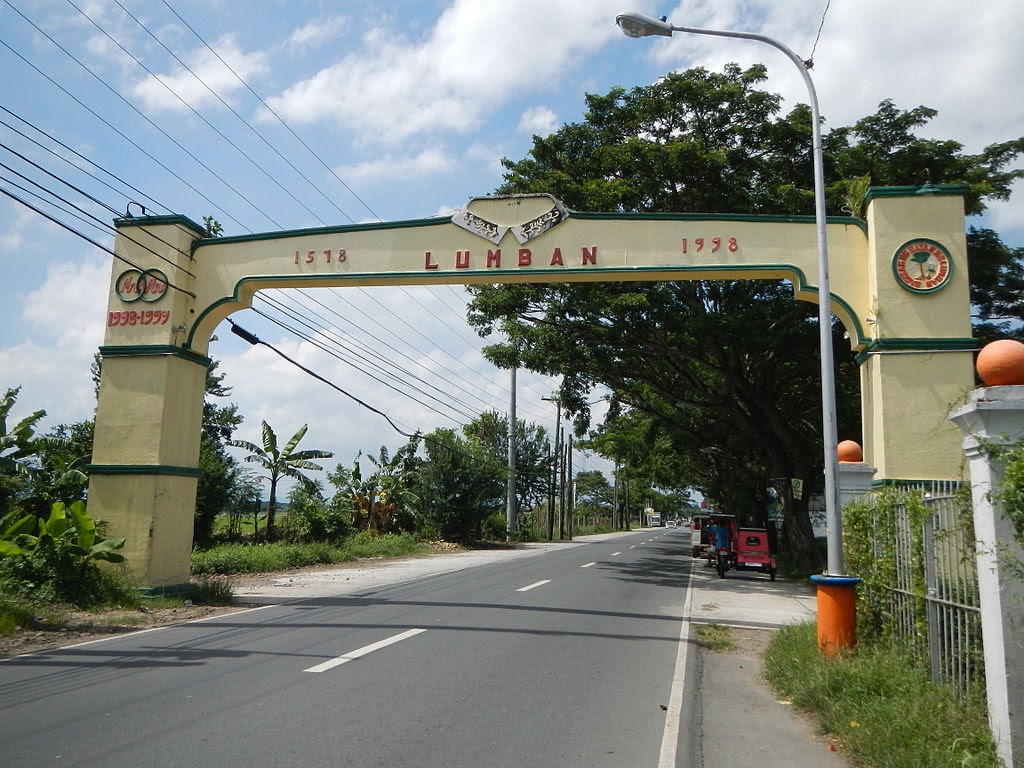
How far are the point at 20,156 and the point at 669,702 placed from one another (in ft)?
33.9

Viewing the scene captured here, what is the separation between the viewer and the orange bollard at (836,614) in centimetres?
821

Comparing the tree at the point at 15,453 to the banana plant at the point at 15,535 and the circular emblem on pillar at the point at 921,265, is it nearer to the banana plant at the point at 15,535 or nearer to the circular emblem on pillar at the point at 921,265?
the banana plant at the point at 15,535

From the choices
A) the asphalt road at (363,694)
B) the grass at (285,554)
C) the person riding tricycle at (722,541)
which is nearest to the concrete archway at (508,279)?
the asphalt road at (363,694)

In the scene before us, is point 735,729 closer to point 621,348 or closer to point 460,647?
point 460,647

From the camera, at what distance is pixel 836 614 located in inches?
326

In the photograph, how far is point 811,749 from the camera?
239 inches

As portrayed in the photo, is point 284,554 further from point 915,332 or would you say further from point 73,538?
→ point 915,332

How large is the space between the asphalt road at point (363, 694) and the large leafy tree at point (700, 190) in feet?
30.9

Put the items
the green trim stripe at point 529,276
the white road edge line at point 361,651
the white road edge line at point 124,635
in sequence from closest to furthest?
the white road edge line at point 361,651 → the white road edge line at point 124,635 → the green trim stripe at point 529,276

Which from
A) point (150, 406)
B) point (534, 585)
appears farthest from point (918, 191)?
point (150, 406)

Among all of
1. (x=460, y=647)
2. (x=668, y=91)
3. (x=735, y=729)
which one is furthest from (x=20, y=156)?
(x=668, y=91)

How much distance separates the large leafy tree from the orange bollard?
11.1 meters

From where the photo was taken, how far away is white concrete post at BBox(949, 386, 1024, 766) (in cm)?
488

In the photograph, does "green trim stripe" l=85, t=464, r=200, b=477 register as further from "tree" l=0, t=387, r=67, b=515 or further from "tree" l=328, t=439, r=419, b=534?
"tree" l=328, t=439, r=419, b=534
